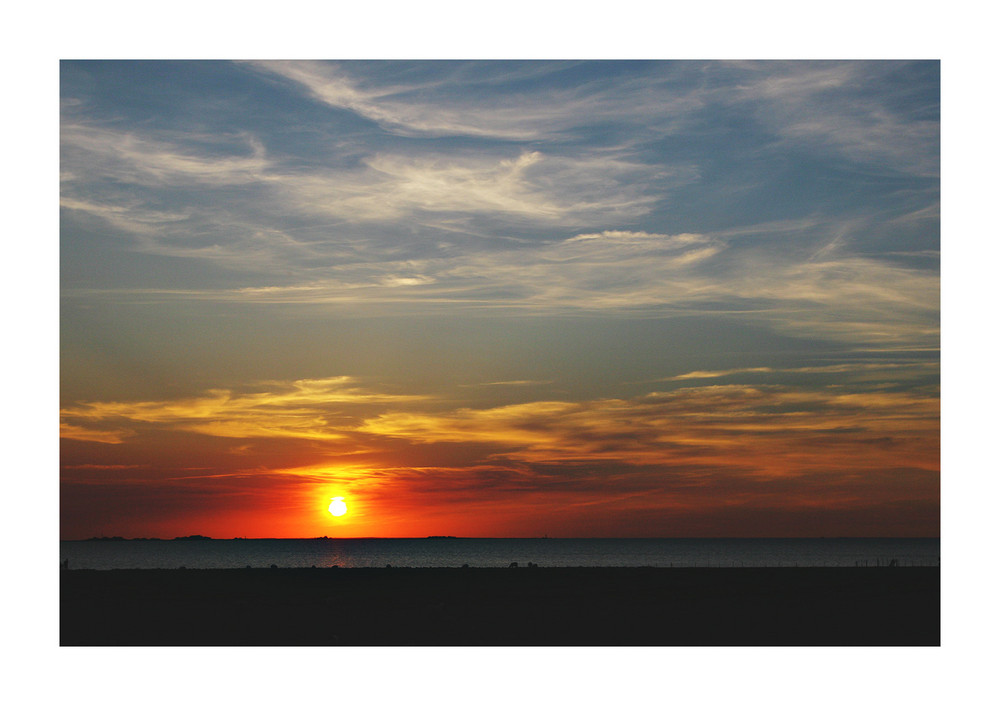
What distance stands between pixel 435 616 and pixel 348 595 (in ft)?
17.5

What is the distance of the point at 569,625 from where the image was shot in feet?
75.6

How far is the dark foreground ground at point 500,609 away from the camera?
72.2 feet

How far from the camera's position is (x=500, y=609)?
25.1m

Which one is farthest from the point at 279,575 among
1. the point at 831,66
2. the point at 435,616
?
the point at 831,66

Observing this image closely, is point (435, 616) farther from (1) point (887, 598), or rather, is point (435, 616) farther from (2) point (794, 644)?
(1) point (887, 598)

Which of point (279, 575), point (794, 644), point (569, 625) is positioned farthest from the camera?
point (279, 575)

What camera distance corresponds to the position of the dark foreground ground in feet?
72.2

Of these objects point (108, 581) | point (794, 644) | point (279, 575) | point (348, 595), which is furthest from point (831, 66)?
point (108, 581)

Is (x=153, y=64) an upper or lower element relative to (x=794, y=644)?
upper

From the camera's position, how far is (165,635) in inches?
880

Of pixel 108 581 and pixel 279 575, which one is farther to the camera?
pixel 279 575

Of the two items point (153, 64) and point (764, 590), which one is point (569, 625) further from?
point (153, 64)
